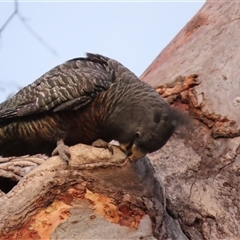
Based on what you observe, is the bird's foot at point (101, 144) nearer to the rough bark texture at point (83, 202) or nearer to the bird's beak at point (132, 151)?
the bird's beak at point (132, 151)

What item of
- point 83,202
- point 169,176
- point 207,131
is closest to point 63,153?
point 83,202

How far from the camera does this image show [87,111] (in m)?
3.74

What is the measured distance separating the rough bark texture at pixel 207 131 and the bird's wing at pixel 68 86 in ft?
2.12

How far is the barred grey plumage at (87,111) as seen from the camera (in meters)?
3.39

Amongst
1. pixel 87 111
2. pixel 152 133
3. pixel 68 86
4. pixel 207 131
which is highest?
pixel 68 86

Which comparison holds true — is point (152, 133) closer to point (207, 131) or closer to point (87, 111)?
point (87, 111)

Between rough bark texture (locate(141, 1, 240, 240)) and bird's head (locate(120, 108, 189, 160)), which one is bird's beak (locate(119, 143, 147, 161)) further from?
rough bark texture (locate(141, 1, 240, 240))

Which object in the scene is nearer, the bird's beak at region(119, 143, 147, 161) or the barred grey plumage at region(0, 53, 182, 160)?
the bird's beak at region(119, 143, 147, 161)

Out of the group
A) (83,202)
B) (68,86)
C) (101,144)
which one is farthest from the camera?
(68,86)

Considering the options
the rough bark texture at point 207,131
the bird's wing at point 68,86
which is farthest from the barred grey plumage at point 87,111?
the rough bark texture at point 207,131

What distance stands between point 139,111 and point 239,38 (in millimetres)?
1810

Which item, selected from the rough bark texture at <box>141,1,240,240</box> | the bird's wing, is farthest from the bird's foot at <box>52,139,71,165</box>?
the rough bark texture at <box>141,1,240,240</box>

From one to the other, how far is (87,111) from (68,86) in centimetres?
21

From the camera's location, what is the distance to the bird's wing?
370 cm
